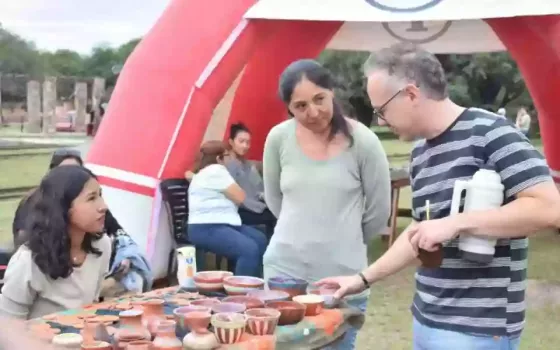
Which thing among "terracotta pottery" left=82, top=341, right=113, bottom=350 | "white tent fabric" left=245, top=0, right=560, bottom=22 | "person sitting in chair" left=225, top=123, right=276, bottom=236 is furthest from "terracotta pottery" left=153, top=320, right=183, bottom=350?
"person sitting in chair" left=225, top=123, right=276, bottom=236

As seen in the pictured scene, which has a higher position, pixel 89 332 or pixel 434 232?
pixel 434 232

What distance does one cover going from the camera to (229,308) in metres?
2.14

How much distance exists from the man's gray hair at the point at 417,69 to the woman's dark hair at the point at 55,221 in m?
1.14

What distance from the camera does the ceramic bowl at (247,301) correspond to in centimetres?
221

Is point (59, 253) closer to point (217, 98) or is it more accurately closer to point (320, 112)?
point (320, 112)

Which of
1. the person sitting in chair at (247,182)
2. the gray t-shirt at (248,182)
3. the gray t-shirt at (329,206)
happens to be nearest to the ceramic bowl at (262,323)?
the gray t-shirt at (329,206)

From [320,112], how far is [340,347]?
779 millimetres

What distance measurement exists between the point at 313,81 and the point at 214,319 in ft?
3.41

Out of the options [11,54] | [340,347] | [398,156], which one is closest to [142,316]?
[340,347]

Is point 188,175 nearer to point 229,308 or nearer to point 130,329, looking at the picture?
point 229,308

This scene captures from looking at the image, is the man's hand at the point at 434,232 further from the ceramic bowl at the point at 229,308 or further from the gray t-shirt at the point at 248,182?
the gray t-shirt at the point at 248,182

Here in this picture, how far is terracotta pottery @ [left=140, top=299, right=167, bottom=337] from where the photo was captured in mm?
2078

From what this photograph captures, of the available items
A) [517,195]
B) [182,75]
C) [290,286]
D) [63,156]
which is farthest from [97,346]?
[182,75]

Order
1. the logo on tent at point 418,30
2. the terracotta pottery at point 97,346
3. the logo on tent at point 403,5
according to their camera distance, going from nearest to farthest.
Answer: the terracotta pottery at point 97,346, the logo on tent at point 403,5, the logo on tent at point 418,30
